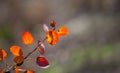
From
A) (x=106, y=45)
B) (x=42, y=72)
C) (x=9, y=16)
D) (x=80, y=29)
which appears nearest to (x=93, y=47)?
(x=106, y=45)

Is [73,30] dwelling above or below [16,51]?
below

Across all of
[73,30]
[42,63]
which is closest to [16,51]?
[42,63]

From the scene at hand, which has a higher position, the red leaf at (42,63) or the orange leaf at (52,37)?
the orange leaf at (52,37)

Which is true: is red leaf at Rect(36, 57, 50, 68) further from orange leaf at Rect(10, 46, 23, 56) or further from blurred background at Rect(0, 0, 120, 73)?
blurred background at Rect(0, 0, 120, 73)

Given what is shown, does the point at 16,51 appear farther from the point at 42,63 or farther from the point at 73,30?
the point at 73,30

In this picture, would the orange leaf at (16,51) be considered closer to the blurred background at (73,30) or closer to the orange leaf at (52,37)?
the orange leaf at (52,37)

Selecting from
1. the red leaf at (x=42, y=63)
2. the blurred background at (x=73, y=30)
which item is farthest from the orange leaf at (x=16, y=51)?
the blurred background at (x=73, y=30)

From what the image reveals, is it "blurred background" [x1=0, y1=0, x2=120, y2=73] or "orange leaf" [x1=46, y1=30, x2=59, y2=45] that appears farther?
"blurred background" [x1=0, y1=0, x2=120, y2=73]

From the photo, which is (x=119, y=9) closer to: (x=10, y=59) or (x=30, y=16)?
(x=30, y=16)

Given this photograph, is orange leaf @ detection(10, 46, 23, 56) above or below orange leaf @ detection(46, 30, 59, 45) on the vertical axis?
below

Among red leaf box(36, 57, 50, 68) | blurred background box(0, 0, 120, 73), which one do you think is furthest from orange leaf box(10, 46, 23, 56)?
blurred background box(0, 0, 120, 73)
